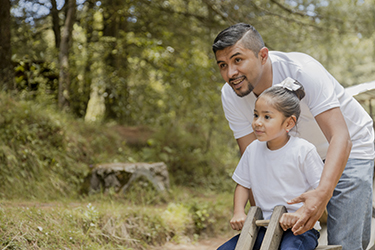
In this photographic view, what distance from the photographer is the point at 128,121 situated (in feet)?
25.2

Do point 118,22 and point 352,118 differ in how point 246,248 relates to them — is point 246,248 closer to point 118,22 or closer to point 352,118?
point 352,118

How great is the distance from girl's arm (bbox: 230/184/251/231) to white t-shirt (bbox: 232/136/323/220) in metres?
0.08

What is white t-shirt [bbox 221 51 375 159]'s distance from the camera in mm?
2021

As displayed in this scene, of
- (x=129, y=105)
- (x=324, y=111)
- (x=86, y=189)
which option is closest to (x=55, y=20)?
(x=129, y=105)

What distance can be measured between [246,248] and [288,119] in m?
0.72

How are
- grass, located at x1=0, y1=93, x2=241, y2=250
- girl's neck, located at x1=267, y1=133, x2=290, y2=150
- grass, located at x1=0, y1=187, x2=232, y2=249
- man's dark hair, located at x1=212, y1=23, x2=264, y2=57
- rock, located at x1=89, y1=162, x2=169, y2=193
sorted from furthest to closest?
rock, located at x1=89, y1=162, x2=169, y2=193, grass, located at x1=0, y1=93, x2=241, y2=250, grass, located at x1=0, y1=187, x2=232, y2=249, man's dark hair, located at x1=212, y1=23, x2=264, y2=57, girl's neck, located at x1=267, y1=133, x2=290, y2=150

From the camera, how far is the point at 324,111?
1976 millimetres

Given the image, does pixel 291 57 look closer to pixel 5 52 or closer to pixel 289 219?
pixel 289 219

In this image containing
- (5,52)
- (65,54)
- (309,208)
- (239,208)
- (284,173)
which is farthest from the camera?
(65,54)

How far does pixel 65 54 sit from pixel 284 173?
5.07m

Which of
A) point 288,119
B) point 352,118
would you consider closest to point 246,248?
point 288,119

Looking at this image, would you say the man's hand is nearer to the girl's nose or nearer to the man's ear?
the girl's nose

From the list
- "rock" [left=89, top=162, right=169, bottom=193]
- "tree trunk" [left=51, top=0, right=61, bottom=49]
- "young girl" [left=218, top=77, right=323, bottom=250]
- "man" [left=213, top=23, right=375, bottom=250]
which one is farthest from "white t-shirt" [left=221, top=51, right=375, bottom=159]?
"tree trunk" [left=51, top=0, right=61, bottom=49]

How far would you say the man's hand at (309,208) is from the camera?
1707 mm
